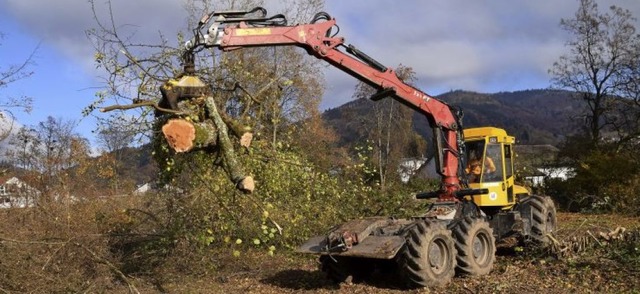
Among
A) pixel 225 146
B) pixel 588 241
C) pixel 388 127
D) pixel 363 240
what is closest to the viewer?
pixel 225 146

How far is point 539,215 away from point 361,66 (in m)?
4.70

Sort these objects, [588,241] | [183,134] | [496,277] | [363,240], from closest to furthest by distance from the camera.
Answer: [183,134]
[363,240]
[496,277]
[588,241]

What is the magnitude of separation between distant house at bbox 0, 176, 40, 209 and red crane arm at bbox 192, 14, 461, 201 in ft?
21.8

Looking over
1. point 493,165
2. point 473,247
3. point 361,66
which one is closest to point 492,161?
point 493,165

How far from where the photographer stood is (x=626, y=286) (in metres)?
8.00

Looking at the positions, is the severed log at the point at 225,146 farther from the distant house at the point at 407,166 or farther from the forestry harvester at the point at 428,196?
the distant house at the point at 407,166

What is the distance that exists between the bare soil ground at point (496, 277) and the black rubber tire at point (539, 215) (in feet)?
1.08

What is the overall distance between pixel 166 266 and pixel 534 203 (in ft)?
22.0

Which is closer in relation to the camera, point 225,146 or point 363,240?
point 225,146

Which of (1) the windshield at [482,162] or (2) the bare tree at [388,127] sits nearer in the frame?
(1) the windshield at [482,162]

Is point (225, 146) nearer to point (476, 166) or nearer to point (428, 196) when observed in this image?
point (428, 196)

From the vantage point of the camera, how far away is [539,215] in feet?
37.0

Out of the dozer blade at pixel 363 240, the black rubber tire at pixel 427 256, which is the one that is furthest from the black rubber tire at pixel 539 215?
the dozer blade at pixel 363 240

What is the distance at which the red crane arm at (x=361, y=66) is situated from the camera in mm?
7551
